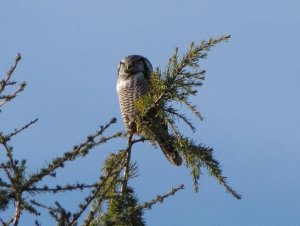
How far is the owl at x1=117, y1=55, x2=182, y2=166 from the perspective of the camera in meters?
5.11

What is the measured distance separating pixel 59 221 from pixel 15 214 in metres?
0.26

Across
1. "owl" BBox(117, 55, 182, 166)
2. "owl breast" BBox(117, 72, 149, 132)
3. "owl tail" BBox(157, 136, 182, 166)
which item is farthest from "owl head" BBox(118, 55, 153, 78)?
"owl tail" BBox(157, 136, 182, 166)

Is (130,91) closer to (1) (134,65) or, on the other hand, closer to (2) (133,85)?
(2) (133,85)

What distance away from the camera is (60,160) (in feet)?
8.60

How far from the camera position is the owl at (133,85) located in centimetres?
511

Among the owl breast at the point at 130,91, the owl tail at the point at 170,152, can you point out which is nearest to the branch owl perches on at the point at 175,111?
the owl tail at the point at 170,152

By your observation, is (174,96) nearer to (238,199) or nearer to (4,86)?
(238,199)

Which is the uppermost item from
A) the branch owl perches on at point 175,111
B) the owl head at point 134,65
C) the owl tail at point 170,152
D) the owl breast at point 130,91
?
the owl head at point 134,65

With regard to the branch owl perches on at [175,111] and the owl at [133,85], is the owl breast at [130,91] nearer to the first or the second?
the owl at [133,85]

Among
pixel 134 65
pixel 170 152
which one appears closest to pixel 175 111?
pixel 170 152

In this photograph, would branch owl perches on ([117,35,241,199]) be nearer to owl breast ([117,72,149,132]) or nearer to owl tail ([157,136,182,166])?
owl tail ([157,136,182,166])

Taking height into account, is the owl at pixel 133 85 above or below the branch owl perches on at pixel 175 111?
above

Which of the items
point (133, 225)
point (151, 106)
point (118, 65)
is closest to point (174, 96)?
point (151, 106)

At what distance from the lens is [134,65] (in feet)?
21.1
